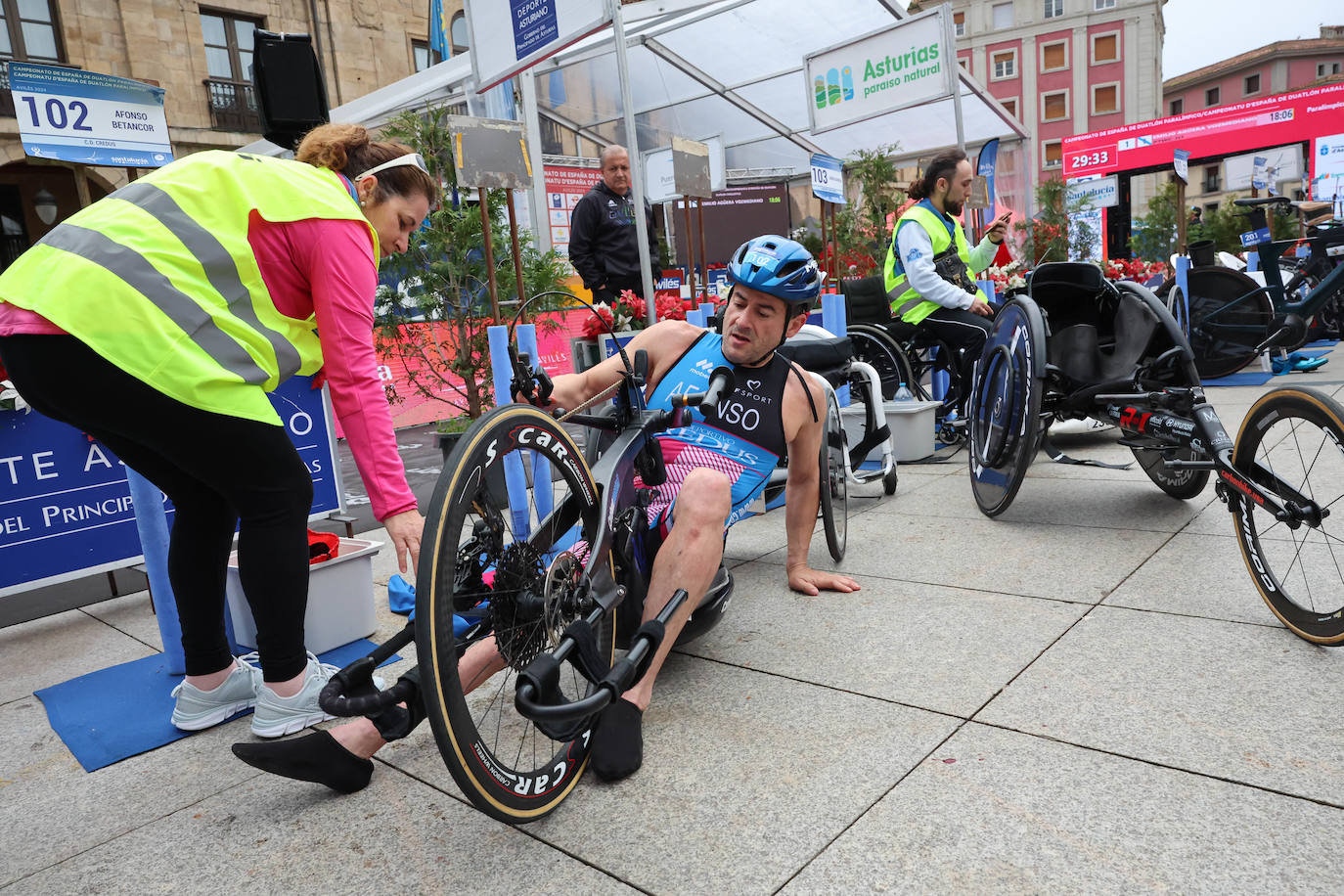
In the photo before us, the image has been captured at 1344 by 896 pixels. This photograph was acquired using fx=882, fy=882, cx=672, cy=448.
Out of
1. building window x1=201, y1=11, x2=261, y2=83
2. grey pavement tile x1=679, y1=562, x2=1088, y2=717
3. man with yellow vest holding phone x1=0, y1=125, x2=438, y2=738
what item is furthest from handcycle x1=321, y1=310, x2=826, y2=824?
building window x1=201, y1=11, x2=261, y2=83

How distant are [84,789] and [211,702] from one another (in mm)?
366

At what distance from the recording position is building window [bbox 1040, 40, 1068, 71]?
5103cm

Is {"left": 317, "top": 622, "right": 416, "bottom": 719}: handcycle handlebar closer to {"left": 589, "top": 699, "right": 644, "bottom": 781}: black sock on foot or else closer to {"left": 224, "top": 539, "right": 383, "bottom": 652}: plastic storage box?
{"left": 589, "top": 699, "right": 644, "bottom": 781}: black sock on foot

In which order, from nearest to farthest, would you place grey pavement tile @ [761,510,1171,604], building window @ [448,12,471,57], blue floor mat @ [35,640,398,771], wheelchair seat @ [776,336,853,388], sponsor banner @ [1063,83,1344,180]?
1. blue floor mat @ [35,640,398,771]
2. grey pavement tile @ [761,510,1171,604]
3. wheelchair seat @ [776,336,853,388]
4. sponsor banner @ [1063,83,1344,180]
5. building window @ [448,12,471,57]

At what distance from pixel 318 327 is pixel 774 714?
4.91 ft

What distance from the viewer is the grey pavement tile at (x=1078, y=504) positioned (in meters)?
3.89

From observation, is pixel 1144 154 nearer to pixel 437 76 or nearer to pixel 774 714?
pixel 437 76

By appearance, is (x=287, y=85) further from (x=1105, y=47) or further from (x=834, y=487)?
(x=1105, y=47)

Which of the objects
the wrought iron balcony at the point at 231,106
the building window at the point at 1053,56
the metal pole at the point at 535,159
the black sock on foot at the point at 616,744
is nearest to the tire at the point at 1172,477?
the black sock on foot at the point at 616,744

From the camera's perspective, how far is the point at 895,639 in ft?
9.14

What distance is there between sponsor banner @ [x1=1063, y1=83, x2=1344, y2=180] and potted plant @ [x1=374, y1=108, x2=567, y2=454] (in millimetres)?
18500

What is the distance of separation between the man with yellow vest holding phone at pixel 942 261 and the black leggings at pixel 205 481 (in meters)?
4.23

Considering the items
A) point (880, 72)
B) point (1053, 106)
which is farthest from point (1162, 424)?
point (1053, 106)

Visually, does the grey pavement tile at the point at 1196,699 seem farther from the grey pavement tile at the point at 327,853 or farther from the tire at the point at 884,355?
the tire at the point at 884,355
